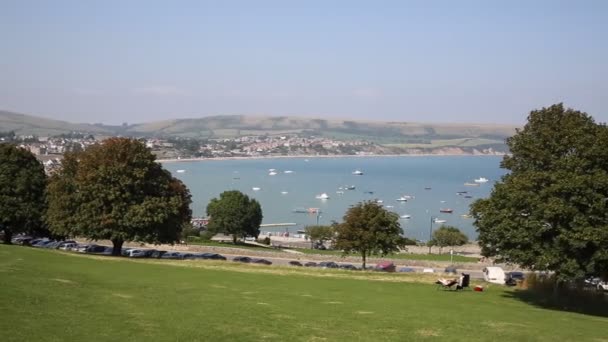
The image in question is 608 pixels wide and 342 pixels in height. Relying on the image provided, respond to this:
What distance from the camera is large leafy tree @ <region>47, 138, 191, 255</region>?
4156 centimetres

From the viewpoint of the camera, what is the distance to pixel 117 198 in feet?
138

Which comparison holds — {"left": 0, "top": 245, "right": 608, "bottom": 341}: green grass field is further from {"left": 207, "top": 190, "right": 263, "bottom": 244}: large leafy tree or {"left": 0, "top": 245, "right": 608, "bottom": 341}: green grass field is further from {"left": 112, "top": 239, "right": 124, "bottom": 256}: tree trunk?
{"left": 207, "top": 190, "right": 263, "bottom": 244}: large leafy tree

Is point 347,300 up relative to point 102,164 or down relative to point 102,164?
down

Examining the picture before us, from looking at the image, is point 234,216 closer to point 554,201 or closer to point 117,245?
point 117,245

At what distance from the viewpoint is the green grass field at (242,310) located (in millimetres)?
14398

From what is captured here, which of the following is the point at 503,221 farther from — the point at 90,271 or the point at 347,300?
the point at 90,271

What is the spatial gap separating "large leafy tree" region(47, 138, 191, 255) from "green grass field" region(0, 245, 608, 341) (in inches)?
496

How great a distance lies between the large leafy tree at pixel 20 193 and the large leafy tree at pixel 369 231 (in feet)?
75.8

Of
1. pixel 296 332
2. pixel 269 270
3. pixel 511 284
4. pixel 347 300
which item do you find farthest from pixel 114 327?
pixel 511 284

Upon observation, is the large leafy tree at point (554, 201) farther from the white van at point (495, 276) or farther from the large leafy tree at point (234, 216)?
the large leafy tree at point (234, 216)

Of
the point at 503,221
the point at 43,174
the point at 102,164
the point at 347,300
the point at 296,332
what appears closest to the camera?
the point at 296,332

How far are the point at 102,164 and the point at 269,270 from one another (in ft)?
53.7

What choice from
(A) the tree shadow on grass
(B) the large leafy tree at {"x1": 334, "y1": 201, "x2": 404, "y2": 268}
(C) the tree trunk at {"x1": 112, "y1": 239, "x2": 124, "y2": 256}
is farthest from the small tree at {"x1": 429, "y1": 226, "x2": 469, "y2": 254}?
(A) the tree shadow on grass

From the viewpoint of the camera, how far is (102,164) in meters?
42.8
